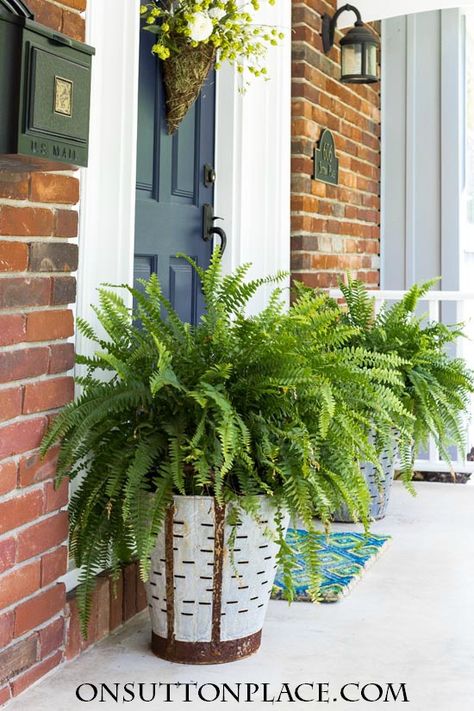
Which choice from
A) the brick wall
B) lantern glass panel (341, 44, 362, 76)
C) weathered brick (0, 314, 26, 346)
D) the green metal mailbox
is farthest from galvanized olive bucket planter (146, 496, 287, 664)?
lantern glass panel (341, 44, 362, 76)

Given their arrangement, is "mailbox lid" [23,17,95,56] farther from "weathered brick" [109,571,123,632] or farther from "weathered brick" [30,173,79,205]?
"weathered brick" [109,571,123,632]

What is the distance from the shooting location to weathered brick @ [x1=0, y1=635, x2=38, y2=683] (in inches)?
83.8

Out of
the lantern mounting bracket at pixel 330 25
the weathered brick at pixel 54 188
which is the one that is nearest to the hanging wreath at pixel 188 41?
the weathered brick at pixel 54 188

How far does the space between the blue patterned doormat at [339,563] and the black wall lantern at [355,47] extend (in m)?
2.04

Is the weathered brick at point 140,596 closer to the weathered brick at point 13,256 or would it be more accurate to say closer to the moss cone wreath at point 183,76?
the weathered brick at point 13,256

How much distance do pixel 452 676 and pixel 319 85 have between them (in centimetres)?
277

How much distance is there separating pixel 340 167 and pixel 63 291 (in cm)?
261

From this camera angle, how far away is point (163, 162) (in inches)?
129

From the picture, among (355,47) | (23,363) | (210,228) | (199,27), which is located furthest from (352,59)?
(23,363)

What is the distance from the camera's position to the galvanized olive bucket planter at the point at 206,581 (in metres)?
2.33

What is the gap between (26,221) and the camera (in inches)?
86.0

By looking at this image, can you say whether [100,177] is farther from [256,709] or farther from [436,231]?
[436,231]

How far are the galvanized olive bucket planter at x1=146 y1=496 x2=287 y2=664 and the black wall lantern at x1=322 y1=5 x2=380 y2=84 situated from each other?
2.60 m

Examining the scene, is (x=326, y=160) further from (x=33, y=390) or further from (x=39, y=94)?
(x=39, y=94)
